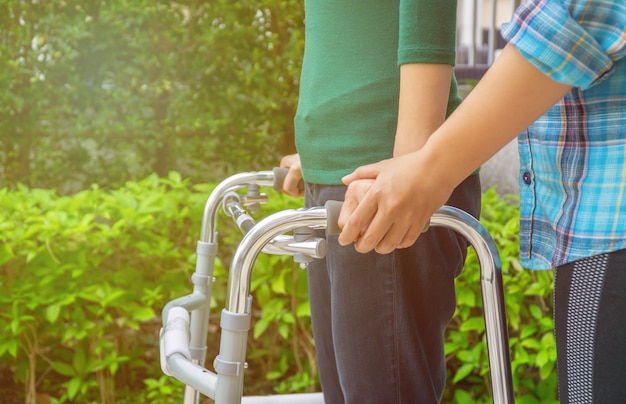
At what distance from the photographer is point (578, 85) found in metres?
0.92

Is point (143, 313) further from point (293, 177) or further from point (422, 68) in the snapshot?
point (422, 68)

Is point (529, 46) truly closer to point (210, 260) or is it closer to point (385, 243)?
point (385, 243)

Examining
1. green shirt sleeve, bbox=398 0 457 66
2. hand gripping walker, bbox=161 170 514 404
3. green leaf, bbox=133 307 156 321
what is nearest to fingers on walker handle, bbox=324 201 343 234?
hand gripping walker, bbox=161 170 514 404

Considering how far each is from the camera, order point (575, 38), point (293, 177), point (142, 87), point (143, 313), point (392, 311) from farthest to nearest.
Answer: point (142, 87) < point (143, 313) < point (293, 177) < point (392, 311) < point (575, 38)

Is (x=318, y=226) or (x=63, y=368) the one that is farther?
(x=63, y=368)

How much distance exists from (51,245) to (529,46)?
8.94 feet

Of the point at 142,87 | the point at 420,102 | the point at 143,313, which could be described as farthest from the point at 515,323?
the point at 142,87

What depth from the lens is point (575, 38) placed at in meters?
0.90

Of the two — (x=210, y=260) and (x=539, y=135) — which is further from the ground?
(x=539, y=135)

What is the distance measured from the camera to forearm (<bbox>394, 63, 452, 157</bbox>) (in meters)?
1.16

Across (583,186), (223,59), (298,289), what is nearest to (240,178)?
(583,186)

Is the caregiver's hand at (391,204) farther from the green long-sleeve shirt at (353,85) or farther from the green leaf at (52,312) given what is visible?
the green leaf at (52,312)

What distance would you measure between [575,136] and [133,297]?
8.55 ft

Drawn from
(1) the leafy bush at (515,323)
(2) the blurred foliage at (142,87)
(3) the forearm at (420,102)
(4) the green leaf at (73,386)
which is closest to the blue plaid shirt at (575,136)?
(3) the forearm at (420,102)
